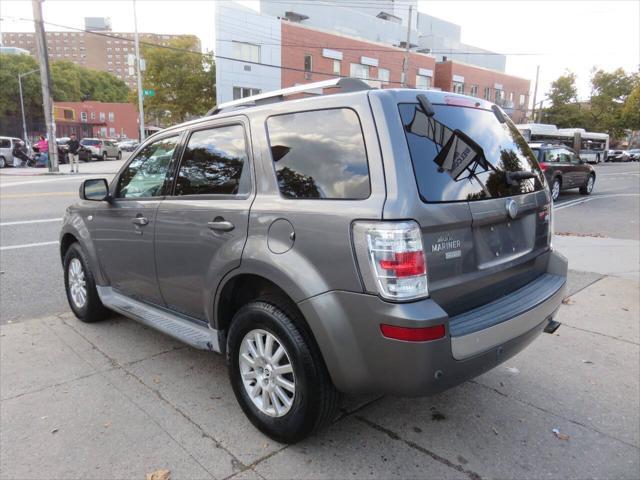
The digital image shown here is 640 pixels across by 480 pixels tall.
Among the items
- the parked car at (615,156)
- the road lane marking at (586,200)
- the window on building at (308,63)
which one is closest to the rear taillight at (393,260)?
the road lane marking at (586,200)

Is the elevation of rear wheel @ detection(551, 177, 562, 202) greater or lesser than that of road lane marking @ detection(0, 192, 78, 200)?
greater

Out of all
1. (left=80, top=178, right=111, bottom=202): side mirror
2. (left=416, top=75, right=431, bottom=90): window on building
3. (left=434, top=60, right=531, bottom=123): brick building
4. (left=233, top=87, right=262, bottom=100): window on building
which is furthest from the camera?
(left=434, top=60, right=531, bottom=123): brick building

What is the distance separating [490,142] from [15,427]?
330 centimetres

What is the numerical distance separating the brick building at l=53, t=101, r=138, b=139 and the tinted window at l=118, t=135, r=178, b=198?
77.4 meters

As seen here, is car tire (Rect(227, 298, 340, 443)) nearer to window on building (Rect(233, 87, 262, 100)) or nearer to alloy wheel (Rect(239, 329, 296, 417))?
alloy wheel (Rect(239, 329, 296, 417))

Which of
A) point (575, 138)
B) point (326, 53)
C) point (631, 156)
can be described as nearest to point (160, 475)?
point (575, 138)

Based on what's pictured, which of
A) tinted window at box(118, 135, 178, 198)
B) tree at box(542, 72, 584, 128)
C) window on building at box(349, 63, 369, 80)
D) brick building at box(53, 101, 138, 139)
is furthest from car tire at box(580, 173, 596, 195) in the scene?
brick building at box(53, 101, 138, 139)

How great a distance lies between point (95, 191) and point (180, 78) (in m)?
41.4

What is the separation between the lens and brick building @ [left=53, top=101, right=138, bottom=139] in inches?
2970

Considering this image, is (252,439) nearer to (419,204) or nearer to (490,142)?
(419,204)

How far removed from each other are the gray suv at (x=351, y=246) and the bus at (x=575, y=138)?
1353 inches

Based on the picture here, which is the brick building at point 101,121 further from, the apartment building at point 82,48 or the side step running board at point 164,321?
the apartment building at point 82,48

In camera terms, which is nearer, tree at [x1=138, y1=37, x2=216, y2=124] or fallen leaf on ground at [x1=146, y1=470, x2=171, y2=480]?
fallen leaf on ground at [x1=146, y1=470, x2=171, y2=480]

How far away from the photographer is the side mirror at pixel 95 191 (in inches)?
160
